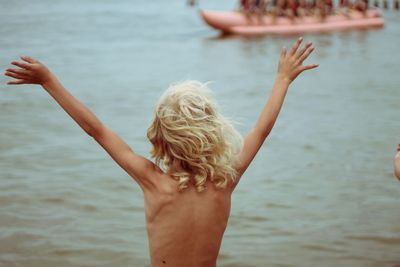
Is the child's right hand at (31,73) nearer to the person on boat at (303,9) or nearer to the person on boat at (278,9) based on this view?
the person on boat at (278,9)

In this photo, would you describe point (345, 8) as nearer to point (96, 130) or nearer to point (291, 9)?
point (291, 9)

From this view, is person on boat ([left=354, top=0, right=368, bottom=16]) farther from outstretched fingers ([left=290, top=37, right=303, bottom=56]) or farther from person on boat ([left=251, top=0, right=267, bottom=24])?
outstretched fingers ([left=290, top=37, right=303, bottom=56])

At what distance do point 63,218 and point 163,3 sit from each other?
100.0ft

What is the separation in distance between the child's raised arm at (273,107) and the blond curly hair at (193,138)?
0.21ft

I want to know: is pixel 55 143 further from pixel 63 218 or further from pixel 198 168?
pixel 198 168

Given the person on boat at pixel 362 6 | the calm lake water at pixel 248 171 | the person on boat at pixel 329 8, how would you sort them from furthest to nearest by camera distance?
1. the person on boat at pixel 362 6
2. the person on boat at pixel 329 8
3. the calm lake water at pixel 248 171

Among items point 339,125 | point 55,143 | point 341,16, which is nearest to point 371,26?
point 341,16

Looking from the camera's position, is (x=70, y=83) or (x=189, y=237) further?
(x=70, y=83)

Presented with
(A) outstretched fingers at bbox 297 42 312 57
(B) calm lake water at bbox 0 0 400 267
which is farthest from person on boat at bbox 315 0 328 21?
(A) outstretched fingers at bbox 297 42 312 57

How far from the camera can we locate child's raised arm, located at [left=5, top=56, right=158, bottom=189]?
2398 mm

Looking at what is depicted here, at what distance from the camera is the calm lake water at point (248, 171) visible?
5.00m

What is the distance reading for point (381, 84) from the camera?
499 inches

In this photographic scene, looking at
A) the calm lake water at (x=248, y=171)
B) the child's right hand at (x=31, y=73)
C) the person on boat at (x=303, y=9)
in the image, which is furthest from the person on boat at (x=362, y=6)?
the child's right hand at (x=31, y=73)

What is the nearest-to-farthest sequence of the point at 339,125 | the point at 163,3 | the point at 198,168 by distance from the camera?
the point at 198,168, the point at 339,125, the point at 163,3
